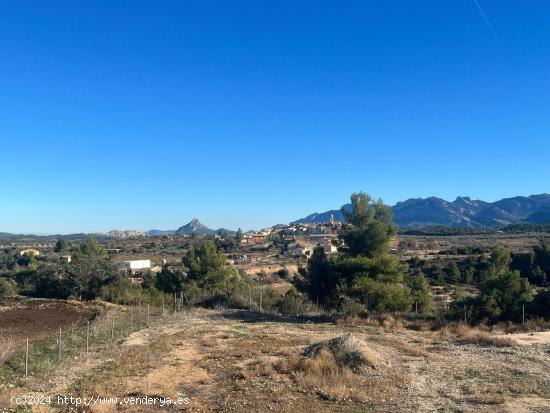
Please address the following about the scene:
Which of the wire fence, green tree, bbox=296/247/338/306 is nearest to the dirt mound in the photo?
the wire fence

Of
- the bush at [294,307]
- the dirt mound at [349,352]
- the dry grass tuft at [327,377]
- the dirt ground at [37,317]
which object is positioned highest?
the dirt mound at [349,352]

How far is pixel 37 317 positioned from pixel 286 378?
51.7 feet

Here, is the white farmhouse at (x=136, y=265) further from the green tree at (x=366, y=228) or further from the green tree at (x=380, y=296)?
the green tree at (x=380, y=296)

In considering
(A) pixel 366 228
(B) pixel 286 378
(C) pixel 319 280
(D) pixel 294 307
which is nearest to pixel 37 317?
(D) pixel 294 307

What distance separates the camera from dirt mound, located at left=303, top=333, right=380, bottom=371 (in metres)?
13.4

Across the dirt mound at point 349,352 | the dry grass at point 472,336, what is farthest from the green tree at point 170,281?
the dirt mound at point 349,352

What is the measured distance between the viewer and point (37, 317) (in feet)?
76.3

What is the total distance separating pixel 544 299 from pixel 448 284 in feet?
96.8


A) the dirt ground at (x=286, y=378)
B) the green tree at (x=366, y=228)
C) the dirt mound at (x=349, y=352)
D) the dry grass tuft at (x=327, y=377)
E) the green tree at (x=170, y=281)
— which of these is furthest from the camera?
the green tree at (x=170, y=281)

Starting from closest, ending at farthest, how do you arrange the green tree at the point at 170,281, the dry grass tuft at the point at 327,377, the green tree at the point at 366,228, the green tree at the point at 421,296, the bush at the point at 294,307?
the dry grass tuft at the point at 327,377, the bush at the point at 294,307, the green tree at the point at 366,228, the green tree at the point at 421,296, the green tree at the point at 170,281

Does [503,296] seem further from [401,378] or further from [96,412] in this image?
[96,412]

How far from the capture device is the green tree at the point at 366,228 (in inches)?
1195

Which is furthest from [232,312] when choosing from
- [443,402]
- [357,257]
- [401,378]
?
[443,402]

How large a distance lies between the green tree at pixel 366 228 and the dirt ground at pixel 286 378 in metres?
11.9
